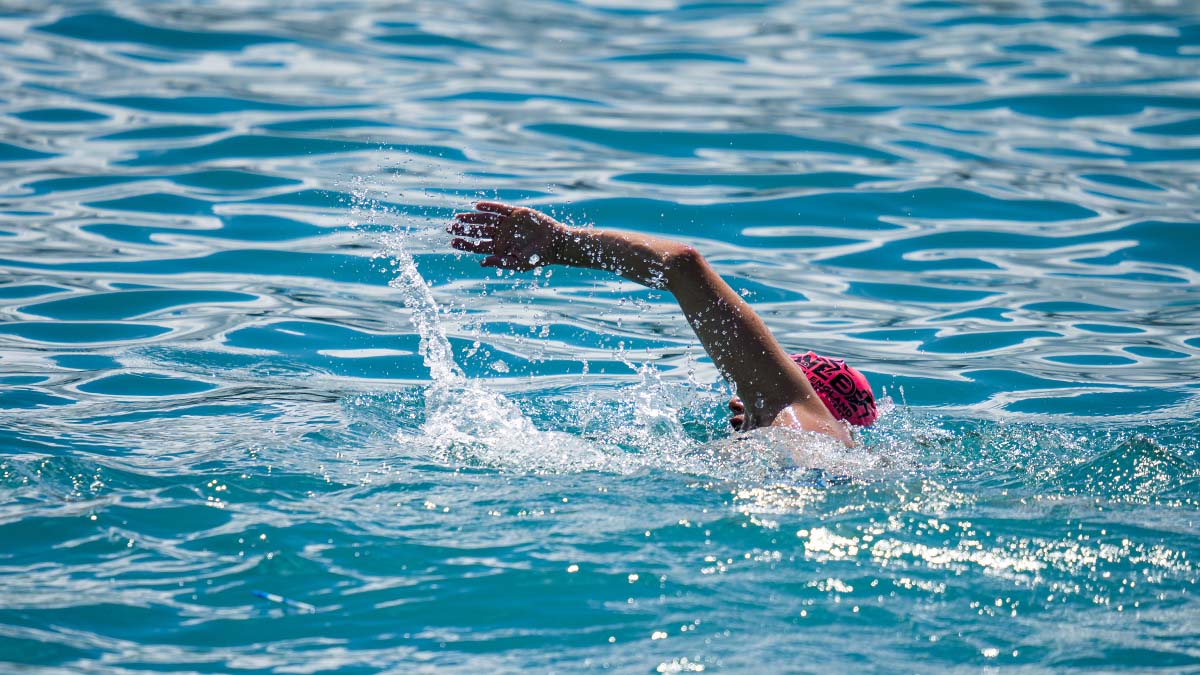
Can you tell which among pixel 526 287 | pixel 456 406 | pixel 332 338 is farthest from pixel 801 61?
pixel 456 406

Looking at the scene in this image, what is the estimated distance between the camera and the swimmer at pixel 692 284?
5.48 m

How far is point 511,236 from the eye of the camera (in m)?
5.70

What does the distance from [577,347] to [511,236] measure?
279 cm

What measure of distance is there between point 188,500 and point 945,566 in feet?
9.25

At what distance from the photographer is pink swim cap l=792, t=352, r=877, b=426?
593 centimetres

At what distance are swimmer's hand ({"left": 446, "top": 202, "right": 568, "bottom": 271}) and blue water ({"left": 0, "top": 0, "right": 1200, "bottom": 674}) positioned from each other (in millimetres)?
858

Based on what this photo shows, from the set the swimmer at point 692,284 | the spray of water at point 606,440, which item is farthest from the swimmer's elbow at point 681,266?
the spray of water at point 606,440

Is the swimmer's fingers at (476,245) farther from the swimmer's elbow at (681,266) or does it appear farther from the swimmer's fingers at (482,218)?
the swimmer's elbow at (681,266)

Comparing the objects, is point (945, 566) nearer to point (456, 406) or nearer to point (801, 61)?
point (456, 406)

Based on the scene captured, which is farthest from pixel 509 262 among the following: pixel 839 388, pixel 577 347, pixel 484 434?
pixel 577 347

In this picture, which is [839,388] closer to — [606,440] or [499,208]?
[606,440]

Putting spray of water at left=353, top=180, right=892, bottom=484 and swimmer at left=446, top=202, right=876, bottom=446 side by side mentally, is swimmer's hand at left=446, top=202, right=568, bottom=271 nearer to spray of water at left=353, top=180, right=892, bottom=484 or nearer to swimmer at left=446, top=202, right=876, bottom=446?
swimmer at left=446, top=202, right=876, bottom=446

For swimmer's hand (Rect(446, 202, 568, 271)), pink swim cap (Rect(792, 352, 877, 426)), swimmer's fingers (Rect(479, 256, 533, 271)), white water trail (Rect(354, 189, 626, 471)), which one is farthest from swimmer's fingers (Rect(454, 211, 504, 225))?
pink swim cap (Rect(792, 352, 877, 426))

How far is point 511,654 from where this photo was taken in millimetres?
4277
